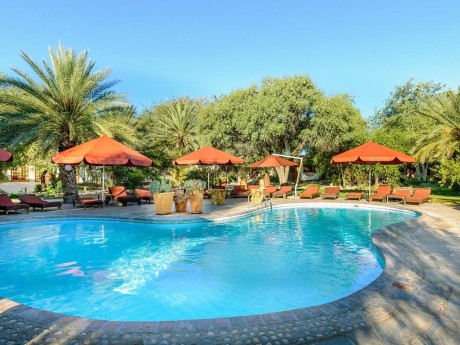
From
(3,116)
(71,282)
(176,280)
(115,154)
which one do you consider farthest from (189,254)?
(3,116)

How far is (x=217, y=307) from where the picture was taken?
5.22 metres

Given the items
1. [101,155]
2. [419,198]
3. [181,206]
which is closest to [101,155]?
[101,155]

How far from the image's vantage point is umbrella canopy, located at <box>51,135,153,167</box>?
13.1 metres

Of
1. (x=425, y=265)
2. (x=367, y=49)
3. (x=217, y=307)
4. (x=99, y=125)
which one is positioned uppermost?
(x=367, y=49)

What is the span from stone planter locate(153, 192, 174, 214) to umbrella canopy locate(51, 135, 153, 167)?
223cm

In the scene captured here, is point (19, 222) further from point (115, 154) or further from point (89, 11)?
point (89, 11)

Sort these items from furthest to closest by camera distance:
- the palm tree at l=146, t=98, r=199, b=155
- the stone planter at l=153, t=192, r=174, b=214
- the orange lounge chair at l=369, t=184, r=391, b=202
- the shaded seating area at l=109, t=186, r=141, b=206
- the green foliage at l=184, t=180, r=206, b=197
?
the palm tree at l=146, t=98, r=199, b=155 < the orange lounge chair at l=369, t=184, r=391, b=202 < the shaded seating area at l=109, t=186, r=141, b=206 < the green foliage at l=184, t=180, r=206, b=197 < the stone planter at l=153, t=192, r=174, b=214

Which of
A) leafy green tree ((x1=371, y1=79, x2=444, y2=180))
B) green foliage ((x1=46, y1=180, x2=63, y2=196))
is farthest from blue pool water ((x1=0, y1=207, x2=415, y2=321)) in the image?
leafy green tree ((x1=371, y1=79, x2=444, y2=180))

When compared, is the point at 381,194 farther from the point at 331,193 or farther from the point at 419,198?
the point at 331,193

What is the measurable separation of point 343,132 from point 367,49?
20.3 ft

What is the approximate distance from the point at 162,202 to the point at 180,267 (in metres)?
5.68

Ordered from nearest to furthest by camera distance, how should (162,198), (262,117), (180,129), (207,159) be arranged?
(162,198) < (207,159) < (262,117) < (180,129)

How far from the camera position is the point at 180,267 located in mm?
7094

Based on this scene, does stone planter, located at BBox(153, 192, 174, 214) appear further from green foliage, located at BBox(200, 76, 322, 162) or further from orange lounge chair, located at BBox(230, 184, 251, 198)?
green foliage, located at BBox(200, 76, 322, 162)
